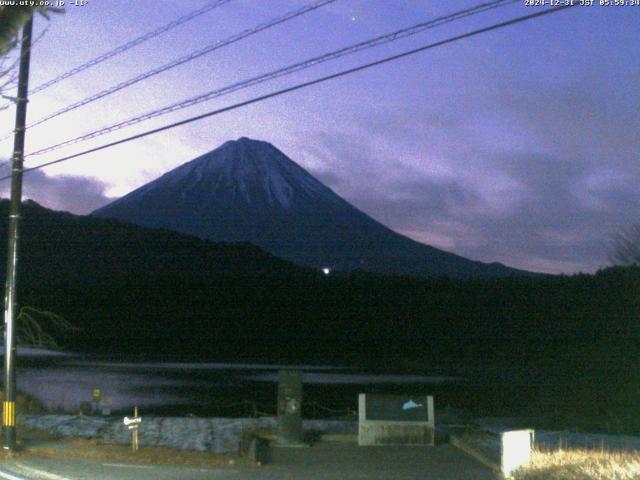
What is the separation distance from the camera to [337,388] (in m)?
53.9

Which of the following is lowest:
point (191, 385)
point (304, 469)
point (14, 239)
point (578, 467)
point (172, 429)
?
point (191, 385)

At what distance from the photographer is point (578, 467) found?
38.5 ft

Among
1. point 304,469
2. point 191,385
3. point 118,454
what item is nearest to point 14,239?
point 118,454

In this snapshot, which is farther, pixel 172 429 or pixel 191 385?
pixel 191 385

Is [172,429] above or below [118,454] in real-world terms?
below

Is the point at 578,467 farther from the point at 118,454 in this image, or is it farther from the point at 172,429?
the point at 172,429

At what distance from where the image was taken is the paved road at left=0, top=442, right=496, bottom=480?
48.5 feet

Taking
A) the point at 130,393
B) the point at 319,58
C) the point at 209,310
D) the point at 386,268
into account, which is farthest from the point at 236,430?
the point at 386,268

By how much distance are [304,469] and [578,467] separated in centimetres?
581

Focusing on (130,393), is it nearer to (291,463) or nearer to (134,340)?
(291,463)

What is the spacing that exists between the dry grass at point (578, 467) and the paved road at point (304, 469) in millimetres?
1746

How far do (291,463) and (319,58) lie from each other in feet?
26.0

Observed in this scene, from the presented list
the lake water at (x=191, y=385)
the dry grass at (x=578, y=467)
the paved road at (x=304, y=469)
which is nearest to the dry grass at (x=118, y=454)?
the paved road at (x=304, y=469)

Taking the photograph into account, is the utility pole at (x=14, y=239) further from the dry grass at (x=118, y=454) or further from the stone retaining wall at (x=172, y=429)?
the stone retaining wall at (x=172, y=429)
